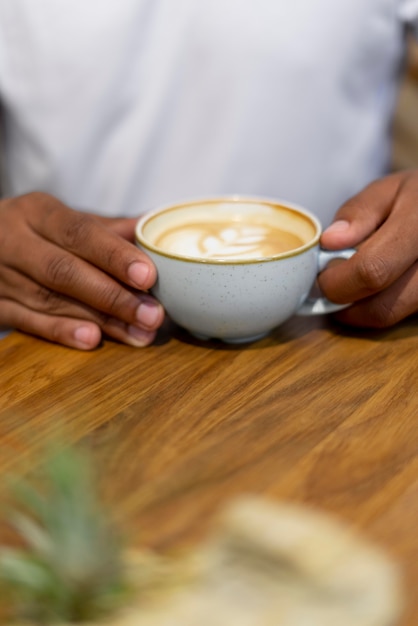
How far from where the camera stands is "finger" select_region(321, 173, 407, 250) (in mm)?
785

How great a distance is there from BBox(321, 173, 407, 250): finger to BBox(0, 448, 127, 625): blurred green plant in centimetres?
40

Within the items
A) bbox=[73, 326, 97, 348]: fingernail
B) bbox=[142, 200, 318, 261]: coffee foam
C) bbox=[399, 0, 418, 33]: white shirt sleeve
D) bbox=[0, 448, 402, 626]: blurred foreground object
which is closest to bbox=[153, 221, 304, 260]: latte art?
bbox=[142, 200, 318, 261]: coffee foam

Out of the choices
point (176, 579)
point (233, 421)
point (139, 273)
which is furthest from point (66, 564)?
point (139, 273)

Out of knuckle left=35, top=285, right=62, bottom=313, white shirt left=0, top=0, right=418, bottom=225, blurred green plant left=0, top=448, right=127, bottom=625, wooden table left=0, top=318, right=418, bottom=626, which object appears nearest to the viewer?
blurred green plant left=0, top=448, right=127, bottom=625

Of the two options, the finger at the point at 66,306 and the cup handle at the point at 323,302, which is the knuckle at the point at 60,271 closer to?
the finger at the point at 66,306

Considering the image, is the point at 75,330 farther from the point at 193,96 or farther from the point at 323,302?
the point at 193,96

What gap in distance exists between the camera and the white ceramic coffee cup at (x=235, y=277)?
72 centimetres

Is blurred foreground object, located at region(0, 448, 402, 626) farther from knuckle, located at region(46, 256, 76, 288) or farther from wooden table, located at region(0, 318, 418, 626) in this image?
knuckle, located at region(46, 256, 76, 288)

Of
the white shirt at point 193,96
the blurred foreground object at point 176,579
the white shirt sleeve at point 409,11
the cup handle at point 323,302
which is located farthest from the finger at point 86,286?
the white shirt sleeve at point 409,11

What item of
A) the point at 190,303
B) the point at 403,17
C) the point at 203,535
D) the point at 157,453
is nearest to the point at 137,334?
the point at 190,303

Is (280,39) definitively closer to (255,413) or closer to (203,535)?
(255,413)

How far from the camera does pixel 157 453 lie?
619 mm

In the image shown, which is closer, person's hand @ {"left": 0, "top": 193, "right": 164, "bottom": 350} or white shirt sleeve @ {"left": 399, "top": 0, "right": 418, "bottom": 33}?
person's hand @ {"left": 0, "top": 193, "right": 164, "bottom": 350}

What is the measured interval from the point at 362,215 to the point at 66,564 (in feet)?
1.61
